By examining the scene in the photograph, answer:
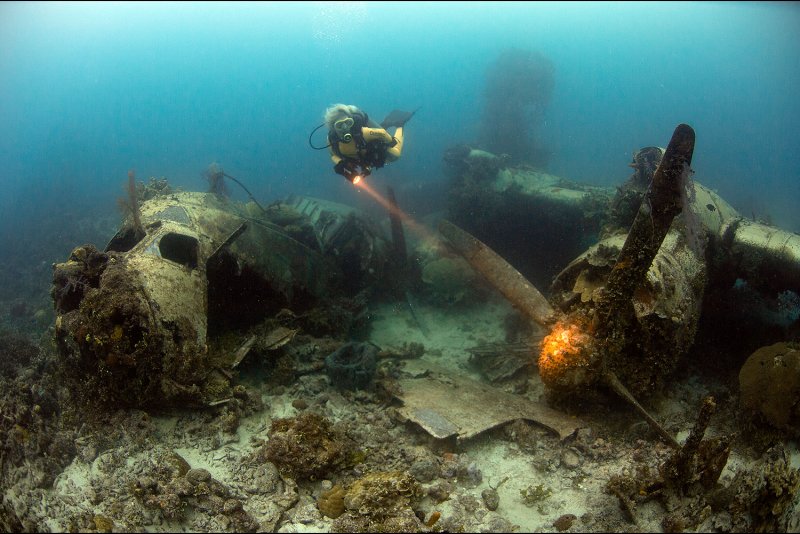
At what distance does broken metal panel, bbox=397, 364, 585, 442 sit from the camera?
16.2 feet

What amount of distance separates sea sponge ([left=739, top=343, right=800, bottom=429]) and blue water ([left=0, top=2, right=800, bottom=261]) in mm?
14283

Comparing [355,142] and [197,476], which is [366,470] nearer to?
[197,476]

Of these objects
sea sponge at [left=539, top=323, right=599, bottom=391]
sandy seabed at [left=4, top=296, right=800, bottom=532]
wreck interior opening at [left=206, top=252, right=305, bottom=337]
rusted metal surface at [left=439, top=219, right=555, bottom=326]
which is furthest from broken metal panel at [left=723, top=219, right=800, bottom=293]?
wreck interior opening at [left=206, top=252, right=305, bottom=337]

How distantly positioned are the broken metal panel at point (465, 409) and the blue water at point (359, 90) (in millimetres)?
15986

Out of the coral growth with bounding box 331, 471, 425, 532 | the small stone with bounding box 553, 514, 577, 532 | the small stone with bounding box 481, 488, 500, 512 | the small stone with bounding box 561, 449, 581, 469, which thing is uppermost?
the coral growth with bounding box 331, 471, 425, 532

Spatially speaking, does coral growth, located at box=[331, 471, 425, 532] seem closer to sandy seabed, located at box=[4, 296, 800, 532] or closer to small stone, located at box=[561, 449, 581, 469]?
sandy seabed, located at box=[4, 296, 800, 532]

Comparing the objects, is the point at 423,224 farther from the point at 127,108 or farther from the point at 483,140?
the point at 127,108

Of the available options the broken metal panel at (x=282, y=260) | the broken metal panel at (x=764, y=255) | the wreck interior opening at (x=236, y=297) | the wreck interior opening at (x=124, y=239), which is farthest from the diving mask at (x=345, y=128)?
the broken metal panel at (x=764, y=255)

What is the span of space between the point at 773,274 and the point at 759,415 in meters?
2.97

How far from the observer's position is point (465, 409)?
5.42 metres

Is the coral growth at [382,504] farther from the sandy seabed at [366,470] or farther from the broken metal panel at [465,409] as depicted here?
the broken metal panel at [465,409]

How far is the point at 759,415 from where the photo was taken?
4.50 m

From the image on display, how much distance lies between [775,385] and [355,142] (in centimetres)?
761

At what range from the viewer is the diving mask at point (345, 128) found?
776 centimetres
